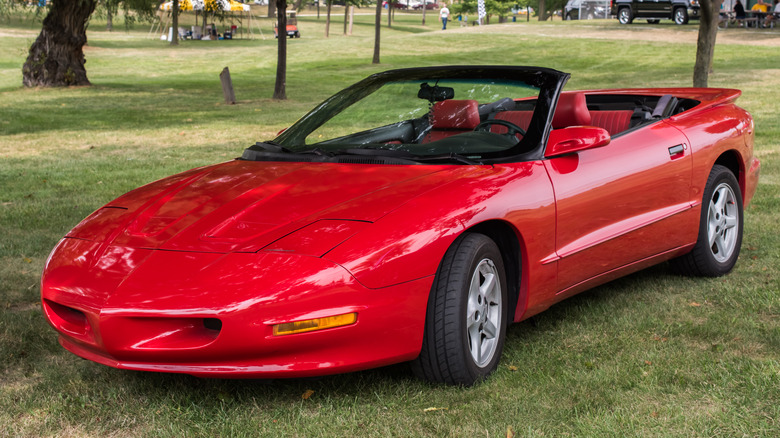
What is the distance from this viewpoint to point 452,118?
179 inches

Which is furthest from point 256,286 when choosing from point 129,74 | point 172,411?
point 129,74

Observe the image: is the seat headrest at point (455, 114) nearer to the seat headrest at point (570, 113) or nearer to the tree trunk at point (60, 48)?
the seat headrest at point (570, 113)

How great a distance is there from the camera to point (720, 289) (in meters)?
4.99

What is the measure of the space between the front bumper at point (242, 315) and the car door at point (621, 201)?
3.55ft

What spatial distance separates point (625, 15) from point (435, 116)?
4494 centimetres

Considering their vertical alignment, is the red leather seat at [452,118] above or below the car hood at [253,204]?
above

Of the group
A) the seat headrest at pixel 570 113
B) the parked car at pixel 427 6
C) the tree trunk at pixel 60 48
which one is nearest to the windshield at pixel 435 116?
the seat headrest at pixel 570 113

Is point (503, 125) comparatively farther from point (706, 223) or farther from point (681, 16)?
point (681, 16)

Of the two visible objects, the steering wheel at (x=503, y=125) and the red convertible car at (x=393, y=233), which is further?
the steering wheel at (x=503, y=125)

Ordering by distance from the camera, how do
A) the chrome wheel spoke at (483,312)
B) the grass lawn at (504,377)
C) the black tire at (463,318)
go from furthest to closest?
the chrome wheel spoke at (483,312) → the black tire at (463,318) → the grass lawn at (504,377)

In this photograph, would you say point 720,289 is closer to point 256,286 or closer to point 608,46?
point 256,286

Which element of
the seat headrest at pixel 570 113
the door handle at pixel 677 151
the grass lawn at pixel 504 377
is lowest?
the grass lawn at pixel 504 377

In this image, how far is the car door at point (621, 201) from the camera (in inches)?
158

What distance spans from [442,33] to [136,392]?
1786 inches
